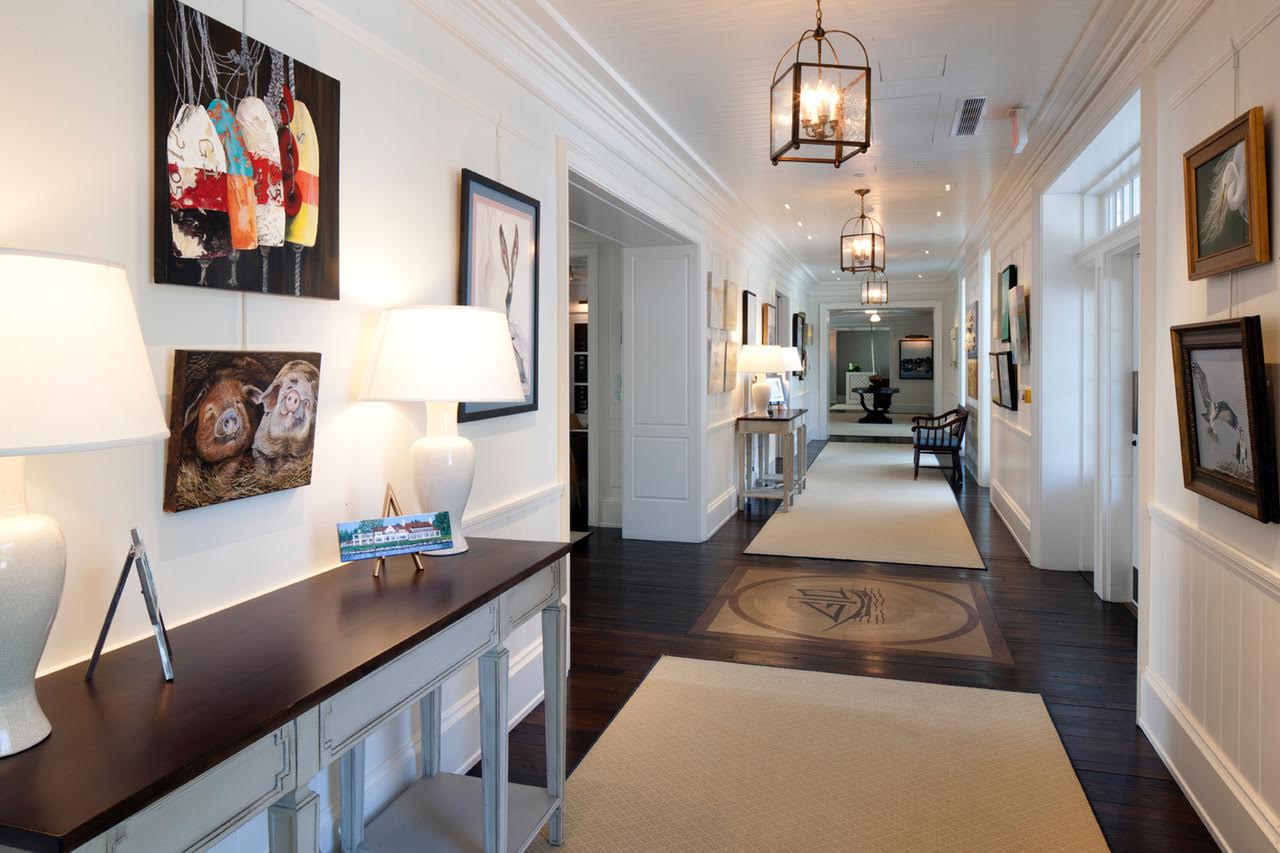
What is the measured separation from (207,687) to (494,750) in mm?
866

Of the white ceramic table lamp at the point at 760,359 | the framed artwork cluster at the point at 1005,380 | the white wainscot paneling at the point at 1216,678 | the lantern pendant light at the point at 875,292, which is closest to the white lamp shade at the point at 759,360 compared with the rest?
the white ceramic table lamp at the point at 760,359

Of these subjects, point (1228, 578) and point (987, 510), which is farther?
point (987, 510)

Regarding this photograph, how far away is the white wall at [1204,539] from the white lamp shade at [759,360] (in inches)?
189

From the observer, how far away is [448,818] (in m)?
2.43

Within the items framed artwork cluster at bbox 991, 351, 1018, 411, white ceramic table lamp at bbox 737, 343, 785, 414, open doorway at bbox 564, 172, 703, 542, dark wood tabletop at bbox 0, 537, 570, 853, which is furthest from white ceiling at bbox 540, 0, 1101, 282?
dark wood tabletop at bbox 0, 537, 570, 853

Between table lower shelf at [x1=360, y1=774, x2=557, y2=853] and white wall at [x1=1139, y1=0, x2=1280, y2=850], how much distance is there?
6.34 ft

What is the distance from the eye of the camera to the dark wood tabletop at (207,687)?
1062 mm

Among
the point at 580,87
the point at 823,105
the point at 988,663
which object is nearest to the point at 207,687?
the point at 823,105

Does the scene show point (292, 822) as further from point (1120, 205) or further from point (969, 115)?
point (1120, 205)

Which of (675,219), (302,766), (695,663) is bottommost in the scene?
(695,663)

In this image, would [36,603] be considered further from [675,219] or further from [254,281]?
[675,219]

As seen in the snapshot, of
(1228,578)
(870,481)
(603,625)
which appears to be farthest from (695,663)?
(870,481)

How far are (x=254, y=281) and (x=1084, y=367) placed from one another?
203 inches

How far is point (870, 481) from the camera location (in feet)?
32.9
